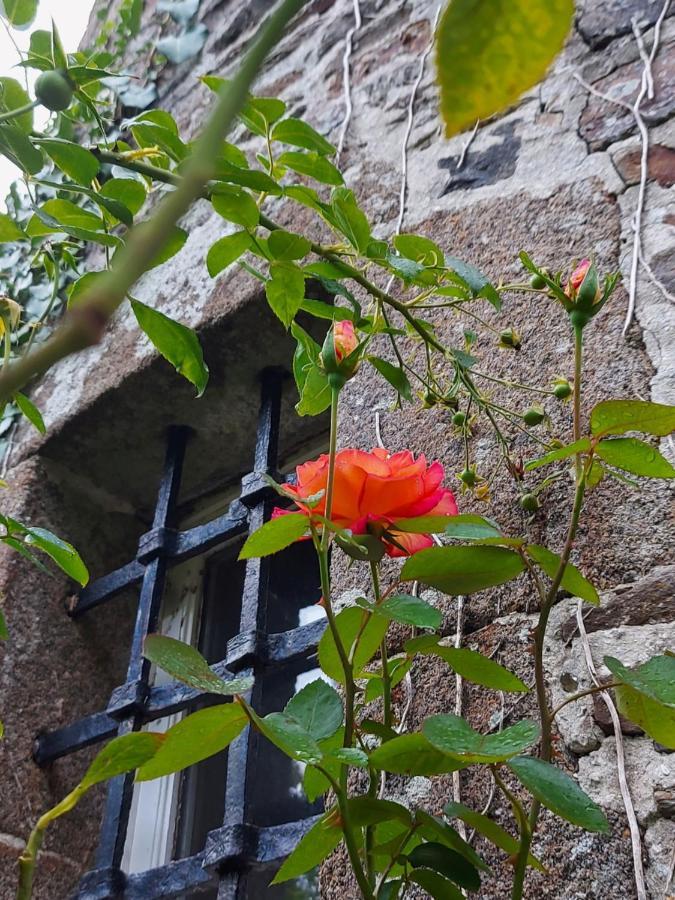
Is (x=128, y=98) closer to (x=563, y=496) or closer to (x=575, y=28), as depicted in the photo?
(x=575, y=28)

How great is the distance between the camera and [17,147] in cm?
78

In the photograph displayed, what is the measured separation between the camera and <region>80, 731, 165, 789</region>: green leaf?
0.44 meters

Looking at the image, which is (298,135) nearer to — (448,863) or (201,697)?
(448,863)

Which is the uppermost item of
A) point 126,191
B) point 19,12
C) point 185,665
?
point 19,12

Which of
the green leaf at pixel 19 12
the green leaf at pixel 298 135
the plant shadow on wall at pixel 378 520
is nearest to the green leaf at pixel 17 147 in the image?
the plant shadow on wall at pixel 378 520

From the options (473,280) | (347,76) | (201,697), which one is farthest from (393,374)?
(347,76)

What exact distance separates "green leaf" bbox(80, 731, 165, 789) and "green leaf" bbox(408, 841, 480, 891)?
0.77 ft

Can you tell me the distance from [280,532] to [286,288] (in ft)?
0.92

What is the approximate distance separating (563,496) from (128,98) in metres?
1.82

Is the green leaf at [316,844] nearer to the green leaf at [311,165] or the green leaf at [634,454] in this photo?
the green leaf at [634,454]

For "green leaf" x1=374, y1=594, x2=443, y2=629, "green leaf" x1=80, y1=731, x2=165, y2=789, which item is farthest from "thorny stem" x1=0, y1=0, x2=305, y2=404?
"green leaf" x1=374, y1=594, x2=443, y2=629

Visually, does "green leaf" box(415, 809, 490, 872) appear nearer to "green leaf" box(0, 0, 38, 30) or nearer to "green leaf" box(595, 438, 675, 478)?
"green leaf" box(595, 438, 675, 478)

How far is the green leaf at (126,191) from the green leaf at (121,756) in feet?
1.80

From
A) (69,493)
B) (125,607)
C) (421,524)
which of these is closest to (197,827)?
(125,607)
